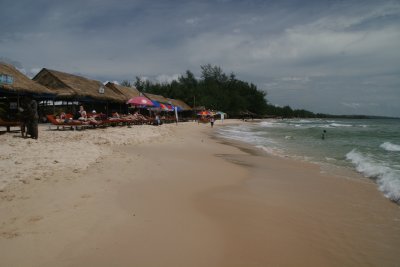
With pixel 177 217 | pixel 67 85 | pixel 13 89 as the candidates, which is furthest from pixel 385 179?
pixel 67 85

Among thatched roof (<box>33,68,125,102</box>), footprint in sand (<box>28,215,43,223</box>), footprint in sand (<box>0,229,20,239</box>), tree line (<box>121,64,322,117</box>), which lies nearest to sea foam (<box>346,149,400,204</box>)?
footprint in sand (<box>28,215,43,223</box>)

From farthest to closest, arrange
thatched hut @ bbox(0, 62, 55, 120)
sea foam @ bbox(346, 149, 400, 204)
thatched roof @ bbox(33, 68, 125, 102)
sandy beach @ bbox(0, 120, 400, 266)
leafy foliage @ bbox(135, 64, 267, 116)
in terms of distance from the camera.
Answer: leafy foliage @ bbox(135, 64, 267, 116), thatched roof @ bbox(33, 68, 125, 102), thatched hut @ bbox(0, 62, 55, 120), sea foam @ bbox(346, 149, 400, 204), sandy beach @ bbox(0, 120, 400, 266)

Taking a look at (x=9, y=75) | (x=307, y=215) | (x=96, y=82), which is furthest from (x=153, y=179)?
(x=96, y=82)

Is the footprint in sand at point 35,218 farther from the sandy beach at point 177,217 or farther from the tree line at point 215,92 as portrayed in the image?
the tree line at point 215,92

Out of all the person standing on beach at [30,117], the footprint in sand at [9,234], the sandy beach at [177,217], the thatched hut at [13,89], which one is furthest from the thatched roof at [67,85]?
the footprint in sand at [9,234]

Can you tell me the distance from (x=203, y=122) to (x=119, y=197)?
123ft

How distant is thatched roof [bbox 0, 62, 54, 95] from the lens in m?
15.0

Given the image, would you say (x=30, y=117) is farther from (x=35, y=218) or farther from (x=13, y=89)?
(x=35, y=218)

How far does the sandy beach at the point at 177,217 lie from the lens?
286 centimetres

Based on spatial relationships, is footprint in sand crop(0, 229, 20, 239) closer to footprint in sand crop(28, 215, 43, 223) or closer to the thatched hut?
footprint in sand crop(28, 215, 43, 223)

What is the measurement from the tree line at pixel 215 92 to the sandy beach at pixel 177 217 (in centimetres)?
4914

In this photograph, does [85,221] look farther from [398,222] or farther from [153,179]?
[398,222]

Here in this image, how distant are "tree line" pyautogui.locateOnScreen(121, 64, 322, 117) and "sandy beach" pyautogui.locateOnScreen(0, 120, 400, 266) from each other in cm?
4914

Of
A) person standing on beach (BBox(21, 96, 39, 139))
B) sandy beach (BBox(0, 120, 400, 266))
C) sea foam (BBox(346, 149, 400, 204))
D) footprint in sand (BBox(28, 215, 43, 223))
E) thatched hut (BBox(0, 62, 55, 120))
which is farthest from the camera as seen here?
thatched hut (BBox(0, 62, 55, 120))
